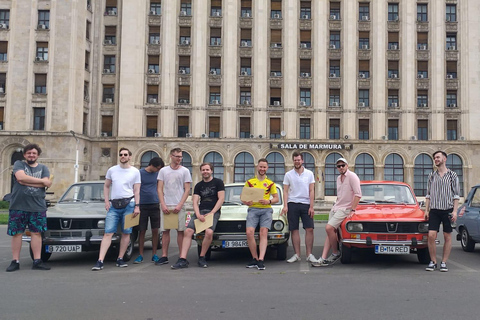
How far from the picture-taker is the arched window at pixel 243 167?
132ft

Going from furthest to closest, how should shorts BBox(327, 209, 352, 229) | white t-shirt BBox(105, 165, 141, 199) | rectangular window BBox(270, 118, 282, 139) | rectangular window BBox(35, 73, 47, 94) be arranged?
rectangular window BBox(270, 118, 282, 139), rectangular window BBox(35, 73, 47, 94), shorts BBox(327, 209, 352, 229), white t-shirt BBox(105, 165, 141, 199)

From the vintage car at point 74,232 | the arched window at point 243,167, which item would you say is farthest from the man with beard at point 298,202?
the arched window at point 243,167

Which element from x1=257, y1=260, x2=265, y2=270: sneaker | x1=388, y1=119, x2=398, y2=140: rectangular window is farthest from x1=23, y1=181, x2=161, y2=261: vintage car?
x1=388, y1=119, x2=398, y2=140: rectangular window

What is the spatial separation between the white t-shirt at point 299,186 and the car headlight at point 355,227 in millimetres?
932

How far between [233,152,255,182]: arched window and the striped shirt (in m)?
31.8

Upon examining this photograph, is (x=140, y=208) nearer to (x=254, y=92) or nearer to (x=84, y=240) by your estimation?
(x=84, y=240)

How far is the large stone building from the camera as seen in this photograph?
39.5 metres

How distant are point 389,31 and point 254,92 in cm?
1374

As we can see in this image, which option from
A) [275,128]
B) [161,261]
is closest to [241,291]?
[161,261]

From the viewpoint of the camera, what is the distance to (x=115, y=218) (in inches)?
339

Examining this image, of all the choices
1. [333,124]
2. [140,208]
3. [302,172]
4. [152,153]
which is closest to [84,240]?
[140,208]

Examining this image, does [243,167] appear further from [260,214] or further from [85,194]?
[260,214]

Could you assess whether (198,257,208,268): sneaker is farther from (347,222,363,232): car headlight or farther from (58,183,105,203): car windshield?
(58,183,105,203): car windshield

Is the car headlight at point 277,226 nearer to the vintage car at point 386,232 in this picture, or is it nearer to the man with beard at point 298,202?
the man with beard at point 298,202
